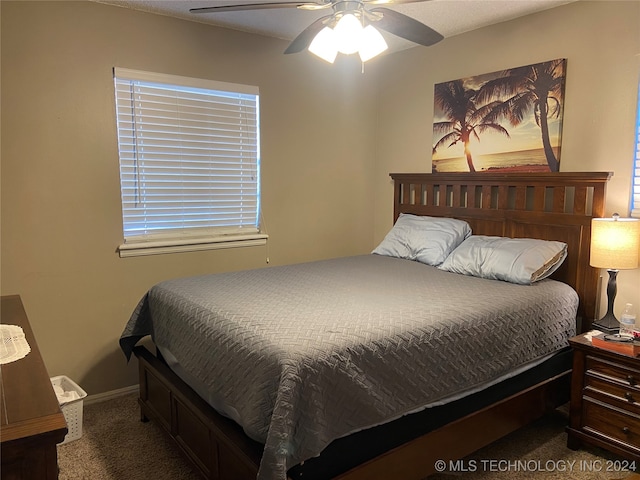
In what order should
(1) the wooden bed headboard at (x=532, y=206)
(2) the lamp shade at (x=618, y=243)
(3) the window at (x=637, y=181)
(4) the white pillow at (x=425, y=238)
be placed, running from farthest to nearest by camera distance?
(4) the white pillow at (x=425, y=238), (1) the wooden bed headboard at (x=532, y=206), (3) the window at (x=637, y=181), (2) the lamp shade at (x=618, y=243)

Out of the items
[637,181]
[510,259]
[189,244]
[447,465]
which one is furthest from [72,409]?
[637,181]

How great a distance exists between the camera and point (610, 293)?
2523 mm

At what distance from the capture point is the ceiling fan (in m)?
2.07

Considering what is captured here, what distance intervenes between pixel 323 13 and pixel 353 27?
1060 millimetres

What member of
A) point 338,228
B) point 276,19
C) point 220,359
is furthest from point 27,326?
point 338,228

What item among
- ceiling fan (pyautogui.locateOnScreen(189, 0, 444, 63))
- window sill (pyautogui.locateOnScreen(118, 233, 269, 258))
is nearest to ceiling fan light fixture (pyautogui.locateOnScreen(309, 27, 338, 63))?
ceiling fan (pyautogui.locateOnScreen(189, 0, 444, 63))

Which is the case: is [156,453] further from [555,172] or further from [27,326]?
[555,172]

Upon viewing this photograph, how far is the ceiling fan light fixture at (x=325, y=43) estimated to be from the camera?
7.27 feet

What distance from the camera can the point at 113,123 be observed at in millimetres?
2967

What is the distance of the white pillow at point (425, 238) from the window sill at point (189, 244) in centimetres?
98

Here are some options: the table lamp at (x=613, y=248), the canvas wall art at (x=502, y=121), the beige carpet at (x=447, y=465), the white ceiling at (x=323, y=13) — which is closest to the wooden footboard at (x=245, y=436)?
the beige carpet at (x=447, y=465)

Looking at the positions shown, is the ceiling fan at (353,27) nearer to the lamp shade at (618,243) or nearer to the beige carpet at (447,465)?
the lamp shade at (618,243)

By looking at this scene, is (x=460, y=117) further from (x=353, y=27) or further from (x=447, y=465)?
(x=447, y=465)

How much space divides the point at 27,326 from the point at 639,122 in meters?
3.16
